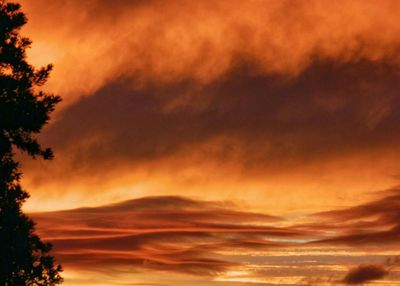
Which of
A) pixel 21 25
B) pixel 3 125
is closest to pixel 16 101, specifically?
pixel 3 125

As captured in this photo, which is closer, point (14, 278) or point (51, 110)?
point (51, 110)

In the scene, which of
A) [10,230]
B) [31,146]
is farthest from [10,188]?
[31,146]

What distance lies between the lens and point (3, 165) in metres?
56.8

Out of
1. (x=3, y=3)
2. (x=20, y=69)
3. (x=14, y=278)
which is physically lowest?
(x=14, y=278)

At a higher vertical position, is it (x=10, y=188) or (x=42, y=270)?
(x=10, y=188)

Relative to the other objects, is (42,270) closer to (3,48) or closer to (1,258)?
(1,258)

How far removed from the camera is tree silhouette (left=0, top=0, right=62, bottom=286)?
53812 mm

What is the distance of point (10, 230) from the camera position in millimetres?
58938

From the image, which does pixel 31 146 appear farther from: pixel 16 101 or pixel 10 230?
pixel 10 230

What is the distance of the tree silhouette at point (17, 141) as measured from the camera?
177ft

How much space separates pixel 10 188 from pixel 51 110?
9296 millimetres


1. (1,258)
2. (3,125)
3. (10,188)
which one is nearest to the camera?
(3,125)

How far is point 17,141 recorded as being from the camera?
54.8 m

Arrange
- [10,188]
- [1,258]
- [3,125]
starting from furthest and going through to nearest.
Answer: [10,188] → [1,258] → [3,125]
